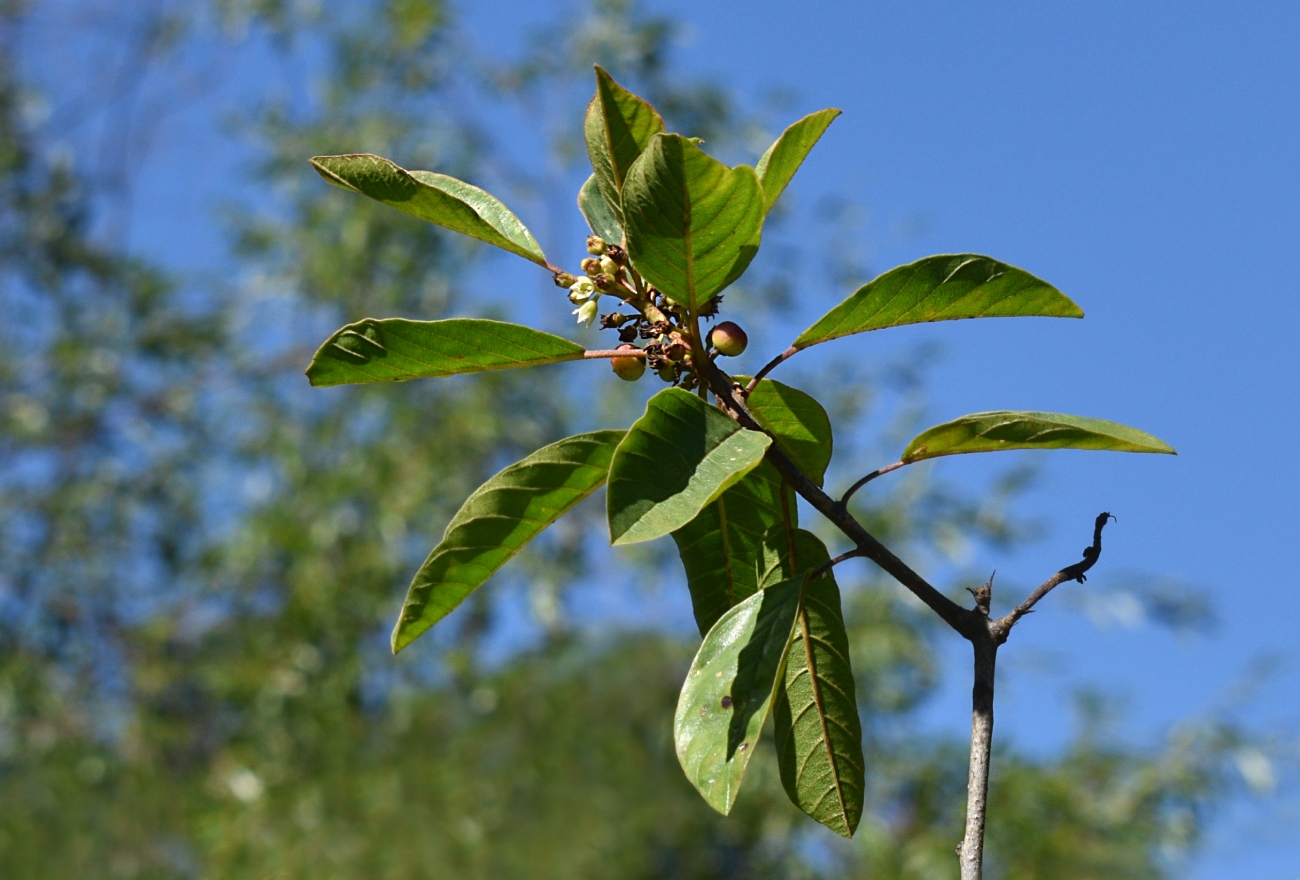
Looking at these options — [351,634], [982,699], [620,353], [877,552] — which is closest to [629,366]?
[620,353]

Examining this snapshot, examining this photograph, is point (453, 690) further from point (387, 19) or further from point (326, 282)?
point (387, 19)

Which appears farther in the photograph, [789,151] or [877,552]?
[789,151]

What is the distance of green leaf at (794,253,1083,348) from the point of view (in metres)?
0.82

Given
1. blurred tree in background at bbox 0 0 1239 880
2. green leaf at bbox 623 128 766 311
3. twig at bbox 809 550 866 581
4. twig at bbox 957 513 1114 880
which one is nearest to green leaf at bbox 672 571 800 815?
twig at bbox 809 550 866 581

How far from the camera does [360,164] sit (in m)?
0.91

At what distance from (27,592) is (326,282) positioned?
2072mm

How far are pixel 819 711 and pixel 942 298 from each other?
0.34m

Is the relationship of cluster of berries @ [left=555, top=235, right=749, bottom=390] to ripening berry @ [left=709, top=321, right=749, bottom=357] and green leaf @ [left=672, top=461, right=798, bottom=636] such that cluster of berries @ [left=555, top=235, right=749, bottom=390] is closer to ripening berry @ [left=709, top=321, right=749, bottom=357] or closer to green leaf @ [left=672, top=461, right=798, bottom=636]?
ripening berry @ [left=709, top=321, right=749, bottom=357]

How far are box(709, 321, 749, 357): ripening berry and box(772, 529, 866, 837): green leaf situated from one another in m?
0.17

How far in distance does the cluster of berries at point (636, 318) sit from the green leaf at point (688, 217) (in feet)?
0.14

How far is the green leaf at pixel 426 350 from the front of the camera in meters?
0.87

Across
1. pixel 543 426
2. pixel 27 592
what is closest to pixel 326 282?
pixel 543 426

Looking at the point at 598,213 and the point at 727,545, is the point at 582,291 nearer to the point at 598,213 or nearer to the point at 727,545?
the point at 598,213

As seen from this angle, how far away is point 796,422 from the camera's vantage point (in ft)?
3.03
